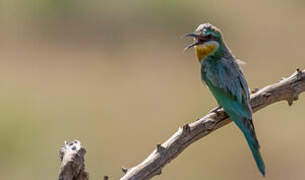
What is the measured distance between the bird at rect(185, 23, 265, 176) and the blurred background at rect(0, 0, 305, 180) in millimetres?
2424

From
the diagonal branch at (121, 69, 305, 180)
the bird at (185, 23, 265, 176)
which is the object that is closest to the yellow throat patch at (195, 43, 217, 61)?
the bird at (185, 23, 265, 176)

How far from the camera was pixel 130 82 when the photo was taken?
8.73m

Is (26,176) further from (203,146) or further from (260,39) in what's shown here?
(260,39)

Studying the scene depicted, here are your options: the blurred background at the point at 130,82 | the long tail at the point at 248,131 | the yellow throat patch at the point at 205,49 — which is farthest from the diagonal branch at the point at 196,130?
the blurred background at the point at 130,82

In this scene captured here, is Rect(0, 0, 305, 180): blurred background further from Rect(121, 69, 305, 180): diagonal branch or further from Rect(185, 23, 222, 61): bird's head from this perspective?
Rect(121, 69, 305, 180): diagonal branch

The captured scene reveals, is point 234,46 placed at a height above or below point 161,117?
above

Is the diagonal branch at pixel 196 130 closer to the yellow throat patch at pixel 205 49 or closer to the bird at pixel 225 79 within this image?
the bird at pixel 225 79

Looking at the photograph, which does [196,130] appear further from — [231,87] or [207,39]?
[207,39]

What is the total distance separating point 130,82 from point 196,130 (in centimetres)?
514

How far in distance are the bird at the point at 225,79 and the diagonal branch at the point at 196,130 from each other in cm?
6

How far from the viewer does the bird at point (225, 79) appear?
156 inches

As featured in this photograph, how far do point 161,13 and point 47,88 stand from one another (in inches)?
80.3

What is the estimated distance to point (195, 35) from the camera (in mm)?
4227

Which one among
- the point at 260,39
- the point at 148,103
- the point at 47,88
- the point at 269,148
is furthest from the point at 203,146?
the point at 260,39
